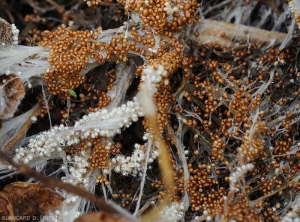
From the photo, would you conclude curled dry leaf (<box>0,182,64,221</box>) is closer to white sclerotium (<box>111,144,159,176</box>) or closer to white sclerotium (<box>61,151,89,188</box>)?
white sclerotium (<box>61,151,89,188</box>)

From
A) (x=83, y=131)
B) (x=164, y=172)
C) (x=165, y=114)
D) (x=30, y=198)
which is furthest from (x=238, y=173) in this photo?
(x=30, y=198)

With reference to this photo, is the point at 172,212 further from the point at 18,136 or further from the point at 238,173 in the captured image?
the point at 18,136

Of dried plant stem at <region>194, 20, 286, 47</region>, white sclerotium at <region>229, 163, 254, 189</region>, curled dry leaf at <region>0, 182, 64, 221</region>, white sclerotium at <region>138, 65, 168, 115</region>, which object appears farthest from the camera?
dried plant stem at <region>194, 20, 286, 47</region>

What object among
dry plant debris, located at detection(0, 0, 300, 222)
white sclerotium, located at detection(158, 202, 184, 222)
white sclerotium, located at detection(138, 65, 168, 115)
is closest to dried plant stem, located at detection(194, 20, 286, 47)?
dry plant debris, located at detection(0, 0, 300, 222)

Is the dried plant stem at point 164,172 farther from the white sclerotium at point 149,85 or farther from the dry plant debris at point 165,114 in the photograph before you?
the white sclerotium at point 149,85

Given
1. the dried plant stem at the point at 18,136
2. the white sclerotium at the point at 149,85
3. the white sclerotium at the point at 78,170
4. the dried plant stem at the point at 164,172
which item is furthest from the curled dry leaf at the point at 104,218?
the dried plant stem at the point at 18,136

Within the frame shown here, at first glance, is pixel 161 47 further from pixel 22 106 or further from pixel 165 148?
pixel 22 106
